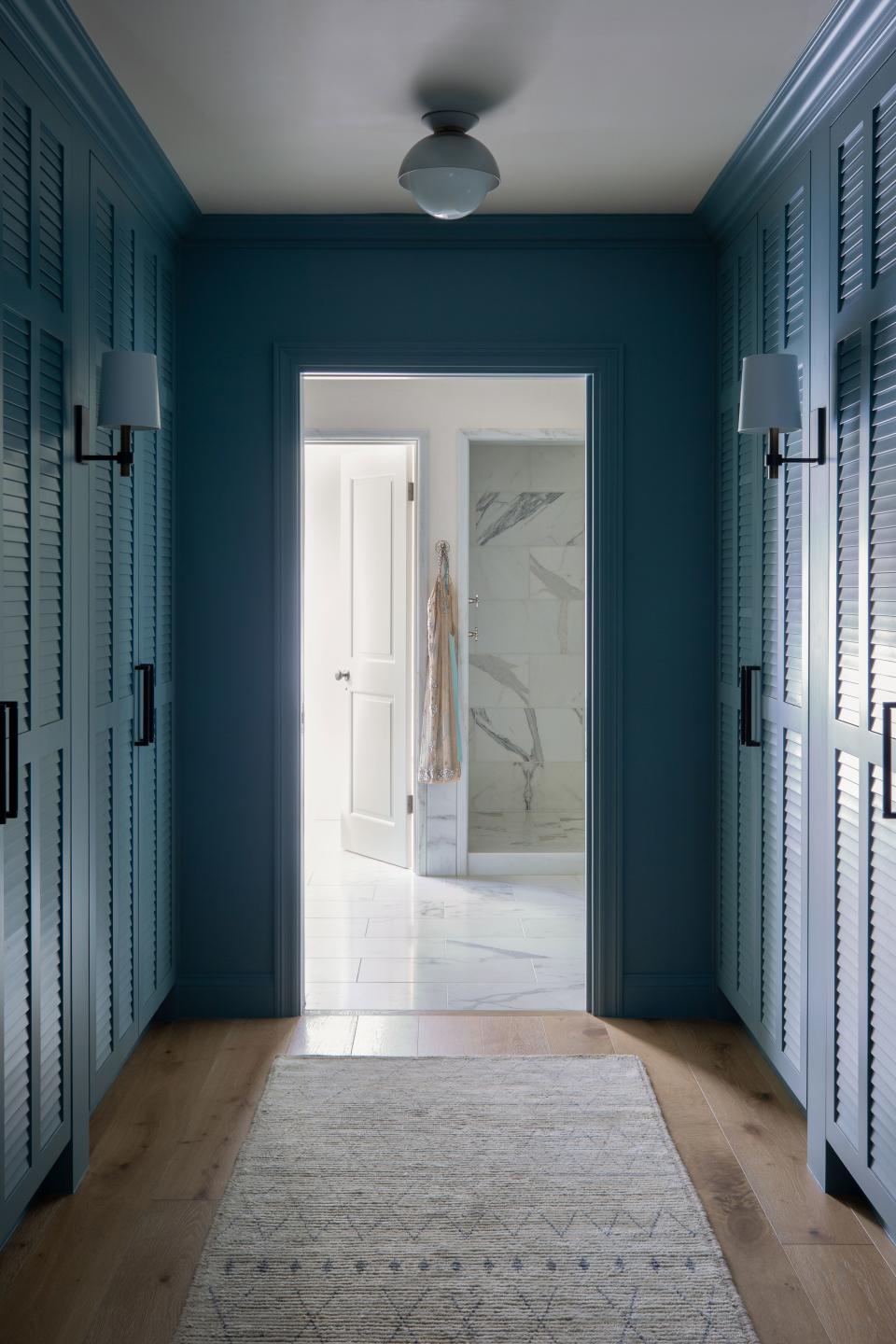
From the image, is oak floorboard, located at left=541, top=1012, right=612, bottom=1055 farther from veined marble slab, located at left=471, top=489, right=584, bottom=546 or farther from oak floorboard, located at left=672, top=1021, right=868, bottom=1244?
veined marble slab, located at left=471, top=489, right=584, bottom=546

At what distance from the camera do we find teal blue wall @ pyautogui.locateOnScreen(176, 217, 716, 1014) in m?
3.49

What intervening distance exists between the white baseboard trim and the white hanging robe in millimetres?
473

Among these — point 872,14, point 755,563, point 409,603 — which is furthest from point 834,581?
point 409,603

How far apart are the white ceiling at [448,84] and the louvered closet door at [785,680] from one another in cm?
34

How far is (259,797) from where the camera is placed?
11.7 ft

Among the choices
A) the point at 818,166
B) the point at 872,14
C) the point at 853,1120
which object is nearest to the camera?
the point at 872,14

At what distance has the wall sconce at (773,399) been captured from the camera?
2564 mm

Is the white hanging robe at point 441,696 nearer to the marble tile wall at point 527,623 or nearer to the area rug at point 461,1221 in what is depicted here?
the marble tile wall at point 527,623

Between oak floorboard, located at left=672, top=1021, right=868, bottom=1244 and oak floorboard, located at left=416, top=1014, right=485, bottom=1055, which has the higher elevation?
oak floorboard, located at left=416, top=1014, right=485, bottom=1055

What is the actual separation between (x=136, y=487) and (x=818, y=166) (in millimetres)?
1913

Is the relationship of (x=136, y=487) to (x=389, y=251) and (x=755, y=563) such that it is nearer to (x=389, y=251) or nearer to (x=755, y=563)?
(x=389, y=251)

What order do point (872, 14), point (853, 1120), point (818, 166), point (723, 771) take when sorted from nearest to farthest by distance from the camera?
point (872, 14)
point (853, 1120)
point (818, 166)
point (723, 771)

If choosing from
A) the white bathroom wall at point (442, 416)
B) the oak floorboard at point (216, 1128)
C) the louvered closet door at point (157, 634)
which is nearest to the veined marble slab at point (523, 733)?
the white bathroom wall at point (442, 416)

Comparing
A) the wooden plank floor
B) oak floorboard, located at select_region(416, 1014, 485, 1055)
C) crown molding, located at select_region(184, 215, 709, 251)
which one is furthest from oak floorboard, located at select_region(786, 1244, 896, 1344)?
crown molding, located at select_region(184, 215, 709, 251)
